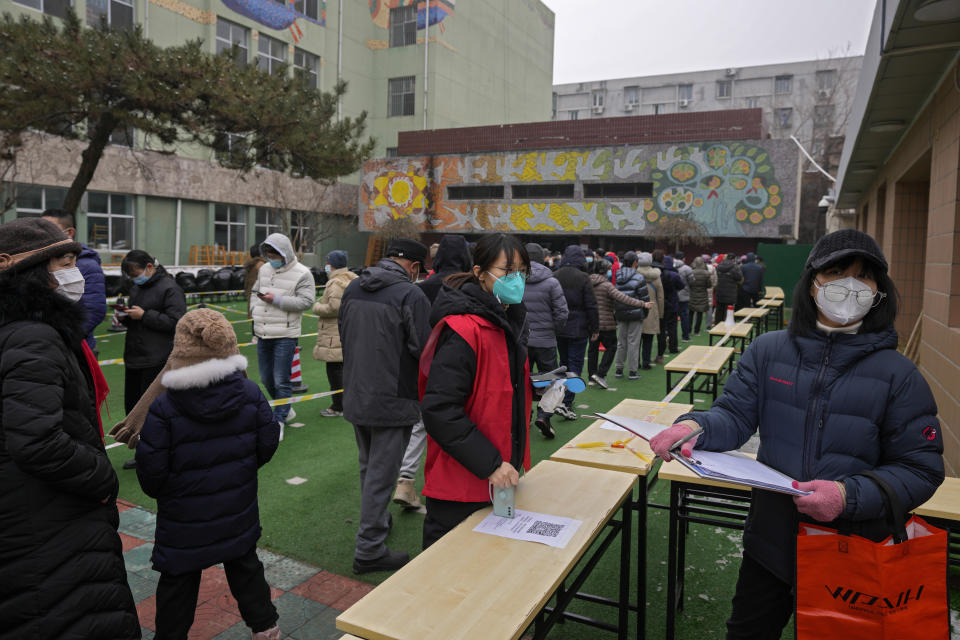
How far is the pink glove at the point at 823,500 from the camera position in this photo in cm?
199

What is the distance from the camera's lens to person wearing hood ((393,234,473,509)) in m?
4.58

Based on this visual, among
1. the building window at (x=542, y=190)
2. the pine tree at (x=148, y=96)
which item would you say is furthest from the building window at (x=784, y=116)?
the pine tree at (x=148, y=96)

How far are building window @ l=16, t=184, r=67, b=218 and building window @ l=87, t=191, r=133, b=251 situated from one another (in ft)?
4.14

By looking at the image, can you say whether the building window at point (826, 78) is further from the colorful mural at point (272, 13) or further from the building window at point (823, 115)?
the colorful mural at point (272, 13)

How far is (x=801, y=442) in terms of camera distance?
2221mm

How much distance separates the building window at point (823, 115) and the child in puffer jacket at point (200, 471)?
2088 inches

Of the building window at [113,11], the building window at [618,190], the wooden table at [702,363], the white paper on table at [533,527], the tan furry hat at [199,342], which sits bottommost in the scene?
the wooden table at [702,363]

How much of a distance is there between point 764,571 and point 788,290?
2203cm

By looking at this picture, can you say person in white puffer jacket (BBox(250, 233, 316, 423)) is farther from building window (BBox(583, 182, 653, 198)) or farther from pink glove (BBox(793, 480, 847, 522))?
building window (BBox(583, 182, 653, 198))

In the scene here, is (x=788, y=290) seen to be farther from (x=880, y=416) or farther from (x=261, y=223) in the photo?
(x=261, y=223)

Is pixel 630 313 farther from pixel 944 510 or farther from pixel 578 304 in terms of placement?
pixel 944 510

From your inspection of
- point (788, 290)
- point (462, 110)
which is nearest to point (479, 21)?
point (462, 110)

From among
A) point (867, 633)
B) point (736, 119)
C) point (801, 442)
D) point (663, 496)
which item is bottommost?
point (663, 496)

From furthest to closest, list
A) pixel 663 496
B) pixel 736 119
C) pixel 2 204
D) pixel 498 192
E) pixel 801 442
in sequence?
pixel 498 192 → pixel 736 119 → pixel 2 204 → pixel 663 496 → pixel 801 442
